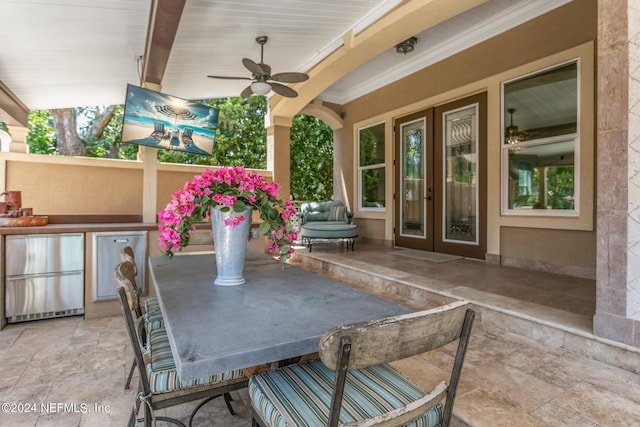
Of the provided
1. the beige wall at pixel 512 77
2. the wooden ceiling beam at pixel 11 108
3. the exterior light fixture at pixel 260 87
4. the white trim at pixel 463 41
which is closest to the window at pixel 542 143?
the beige wall at pixel 512 77

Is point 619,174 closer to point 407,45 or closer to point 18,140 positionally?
point 407,45

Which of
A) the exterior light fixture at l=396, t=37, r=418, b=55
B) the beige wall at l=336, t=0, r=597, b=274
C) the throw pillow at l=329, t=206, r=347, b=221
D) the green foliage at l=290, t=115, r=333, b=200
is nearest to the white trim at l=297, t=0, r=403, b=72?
the exterior light fixture at l=396, t=37, r=418, b=55

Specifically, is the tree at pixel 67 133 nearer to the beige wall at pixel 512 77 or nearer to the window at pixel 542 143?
the beige wall at pixel 512 77

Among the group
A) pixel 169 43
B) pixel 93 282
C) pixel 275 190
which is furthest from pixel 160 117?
pixel 275 190

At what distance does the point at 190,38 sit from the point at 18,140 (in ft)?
9.35

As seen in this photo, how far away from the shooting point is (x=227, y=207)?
5.24 ft

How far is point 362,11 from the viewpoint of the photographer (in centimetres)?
370

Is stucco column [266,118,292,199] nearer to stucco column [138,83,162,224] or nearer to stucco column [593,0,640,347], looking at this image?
stucco column [138,83,162,224]

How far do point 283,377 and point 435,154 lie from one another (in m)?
4.90

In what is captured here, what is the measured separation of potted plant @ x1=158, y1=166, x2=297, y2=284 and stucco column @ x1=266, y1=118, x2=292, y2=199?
4.46m

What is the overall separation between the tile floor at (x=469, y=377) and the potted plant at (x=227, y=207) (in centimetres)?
98

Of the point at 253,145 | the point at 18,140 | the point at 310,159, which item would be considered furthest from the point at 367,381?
the point at 253,145

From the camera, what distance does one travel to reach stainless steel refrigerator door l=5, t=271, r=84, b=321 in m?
3.07

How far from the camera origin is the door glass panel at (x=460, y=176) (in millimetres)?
4848
